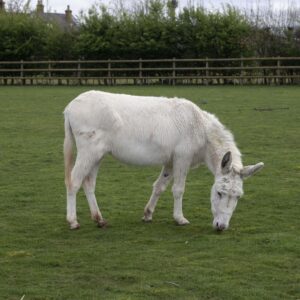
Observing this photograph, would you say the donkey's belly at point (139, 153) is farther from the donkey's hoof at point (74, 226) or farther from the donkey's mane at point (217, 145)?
the donkey's hoof at point (74, 226)

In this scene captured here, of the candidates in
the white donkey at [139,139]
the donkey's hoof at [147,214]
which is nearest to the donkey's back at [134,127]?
the white donkey at [139,139]

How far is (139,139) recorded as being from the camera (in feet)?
23.8

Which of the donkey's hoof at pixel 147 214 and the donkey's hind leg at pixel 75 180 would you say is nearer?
the donkey's hind leg at pixel 75 180

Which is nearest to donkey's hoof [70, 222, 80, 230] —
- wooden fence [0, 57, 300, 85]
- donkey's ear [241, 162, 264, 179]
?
donkey's ear [241, 162, 264, 179]

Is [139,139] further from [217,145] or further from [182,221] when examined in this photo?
[182,221]

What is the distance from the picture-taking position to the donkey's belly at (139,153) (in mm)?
7207

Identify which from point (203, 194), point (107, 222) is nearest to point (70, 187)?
point (107, 222)

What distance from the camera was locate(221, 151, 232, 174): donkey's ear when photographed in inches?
268

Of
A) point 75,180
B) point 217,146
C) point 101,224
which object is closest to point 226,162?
point 217,146

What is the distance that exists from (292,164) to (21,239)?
5.98 meters

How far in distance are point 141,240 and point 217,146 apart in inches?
56.3

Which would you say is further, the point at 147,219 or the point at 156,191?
the point at 156,191

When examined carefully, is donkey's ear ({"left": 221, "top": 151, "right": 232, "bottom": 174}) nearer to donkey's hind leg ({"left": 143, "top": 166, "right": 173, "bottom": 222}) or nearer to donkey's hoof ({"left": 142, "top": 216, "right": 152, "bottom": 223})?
donkey's hind leg ({"left": 143, "top": 166, "right": 173, "bottom": 222})

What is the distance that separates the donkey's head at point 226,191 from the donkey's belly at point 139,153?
797 mm
